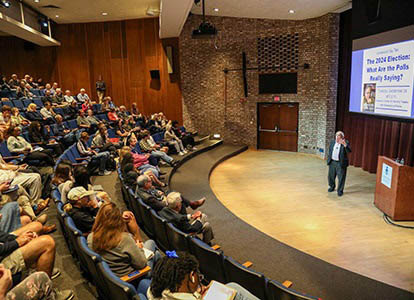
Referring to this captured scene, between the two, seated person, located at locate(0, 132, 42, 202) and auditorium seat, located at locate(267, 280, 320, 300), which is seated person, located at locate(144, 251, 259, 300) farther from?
seated person, located at locate(0, 132, 42, 202)

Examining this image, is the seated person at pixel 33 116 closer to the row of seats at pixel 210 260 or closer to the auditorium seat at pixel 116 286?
the row of seats at pixel 210 260

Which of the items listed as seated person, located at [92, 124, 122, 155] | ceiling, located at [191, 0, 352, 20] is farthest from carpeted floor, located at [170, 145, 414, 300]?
ceiling, located at [191, 0, 352, 20]

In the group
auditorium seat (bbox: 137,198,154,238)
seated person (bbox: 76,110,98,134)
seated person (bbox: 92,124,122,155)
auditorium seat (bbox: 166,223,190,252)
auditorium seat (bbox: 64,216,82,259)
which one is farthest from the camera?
seated person (bbox: 76,110,98,134)

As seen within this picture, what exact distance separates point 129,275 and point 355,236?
366 cm

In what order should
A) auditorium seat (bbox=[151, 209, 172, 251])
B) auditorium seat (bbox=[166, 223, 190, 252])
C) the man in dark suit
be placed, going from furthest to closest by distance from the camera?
→ the man in dark suit, auditorium seat (bbox=[151, 209, 172, 251]), auditorium seat (bbox=[166, 223, 190, 252])

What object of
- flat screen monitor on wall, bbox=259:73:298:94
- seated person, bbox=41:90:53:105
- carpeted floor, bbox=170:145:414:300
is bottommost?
carpeted floor, bbox=170:145:414:300

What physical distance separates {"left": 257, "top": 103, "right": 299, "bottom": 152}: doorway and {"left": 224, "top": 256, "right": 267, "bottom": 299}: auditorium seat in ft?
28.7

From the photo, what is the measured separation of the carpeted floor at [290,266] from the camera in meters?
3.15

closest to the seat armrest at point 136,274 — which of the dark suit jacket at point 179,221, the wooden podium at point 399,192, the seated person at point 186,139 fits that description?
the dark suit jacket at point 179,221

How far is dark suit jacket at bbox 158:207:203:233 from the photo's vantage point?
11.7 feet

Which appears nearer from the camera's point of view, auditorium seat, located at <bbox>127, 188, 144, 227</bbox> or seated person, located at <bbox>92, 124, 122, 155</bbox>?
→ auditorium seat, located at <bbox>127, 188, 144, 227</bbox>

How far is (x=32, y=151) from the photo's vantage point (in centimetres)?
537

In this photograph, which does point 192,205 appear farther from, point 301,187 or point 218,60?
point 218,60

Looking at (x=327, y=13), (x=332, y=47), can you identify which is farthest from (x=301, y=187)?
(x=327, y=13)
